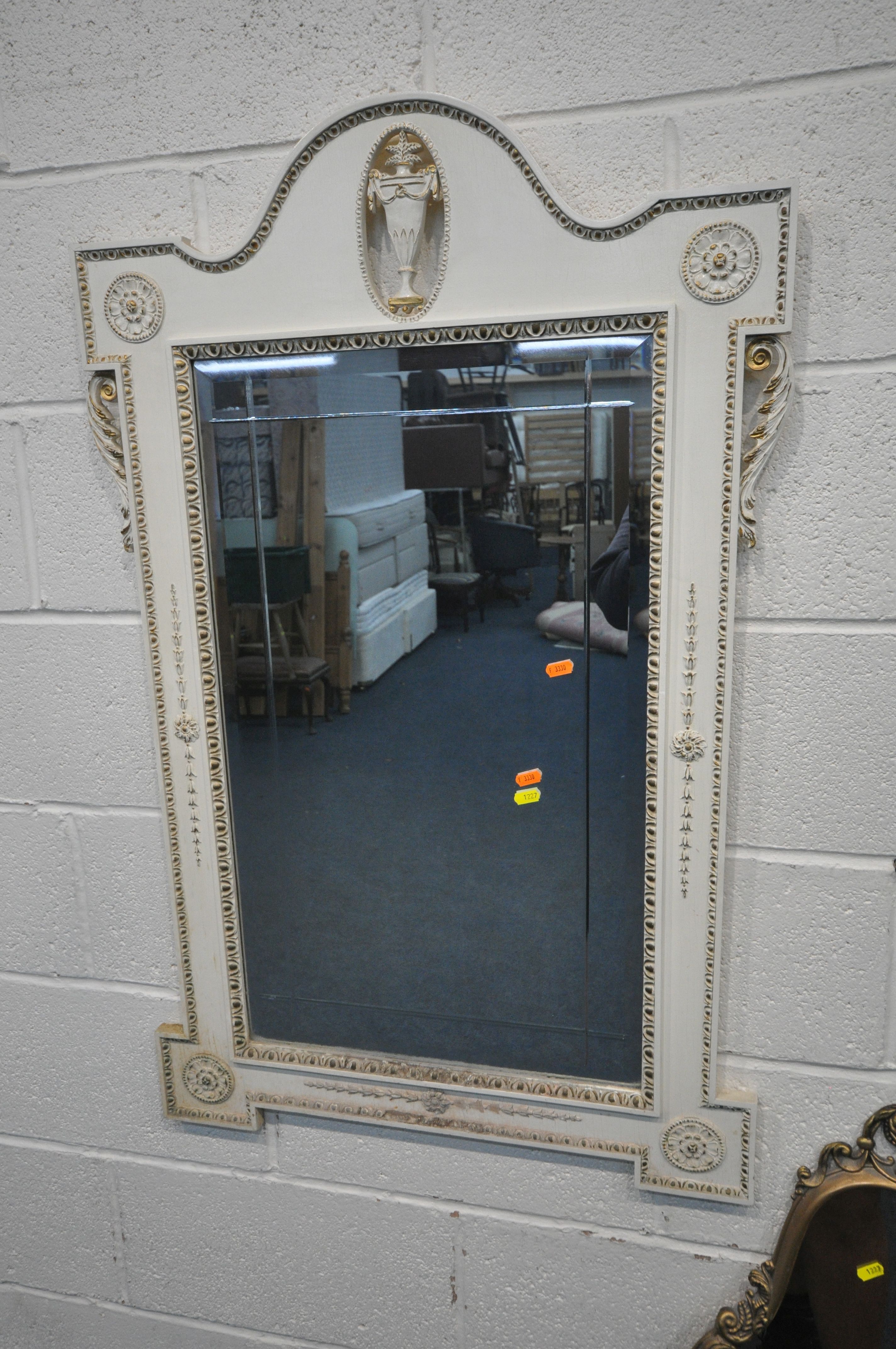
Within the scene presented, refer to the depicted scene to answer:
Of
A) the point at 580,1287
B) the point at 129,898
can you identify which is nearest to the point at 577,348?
the point at 129,898

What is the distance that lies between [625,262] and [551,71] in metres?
0.18

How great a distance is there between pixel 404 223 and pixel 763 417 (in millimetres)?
356

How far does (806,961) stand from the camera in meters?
0.91

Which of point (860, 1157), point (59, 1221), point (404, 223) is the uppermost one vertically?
point (404, 223)

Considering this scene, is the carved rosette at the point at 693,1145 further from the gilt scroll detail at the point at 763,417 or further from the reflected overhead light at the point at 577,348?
the reflected overhead light at the point at 577,348

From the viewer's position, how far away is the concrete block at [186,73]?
848 mm

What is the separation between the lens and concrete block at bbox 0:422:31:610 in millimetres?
996

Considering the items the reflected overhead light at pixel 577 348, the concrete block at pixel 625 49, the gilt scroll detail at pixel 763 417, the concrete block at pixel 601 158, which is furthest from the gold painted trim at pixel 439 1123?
the concrete block at pixel 625 49

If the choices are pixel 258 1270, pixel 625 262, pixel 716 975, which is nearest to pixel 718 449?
pixel 625 262

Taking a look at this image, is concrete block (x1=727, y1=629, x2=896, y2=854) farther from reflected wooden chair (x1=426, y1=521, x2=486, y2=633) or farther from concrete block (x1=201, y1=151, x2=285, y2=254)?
concrete block (x1=201, y1=151, x2=285, y2=254)

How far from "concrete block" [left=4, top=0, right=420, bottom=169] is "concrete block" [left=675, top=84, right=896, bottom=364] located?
0.28 metres

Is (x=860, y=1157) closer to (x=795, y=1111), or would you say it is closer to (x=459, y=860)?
(x=795, y=1111)

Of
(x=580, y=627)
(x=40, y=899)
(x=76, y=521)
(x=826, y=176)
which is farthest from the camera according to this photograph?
(x=40, y=899)

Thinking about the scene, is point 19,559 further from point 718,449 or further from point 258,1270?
point 258,1270
